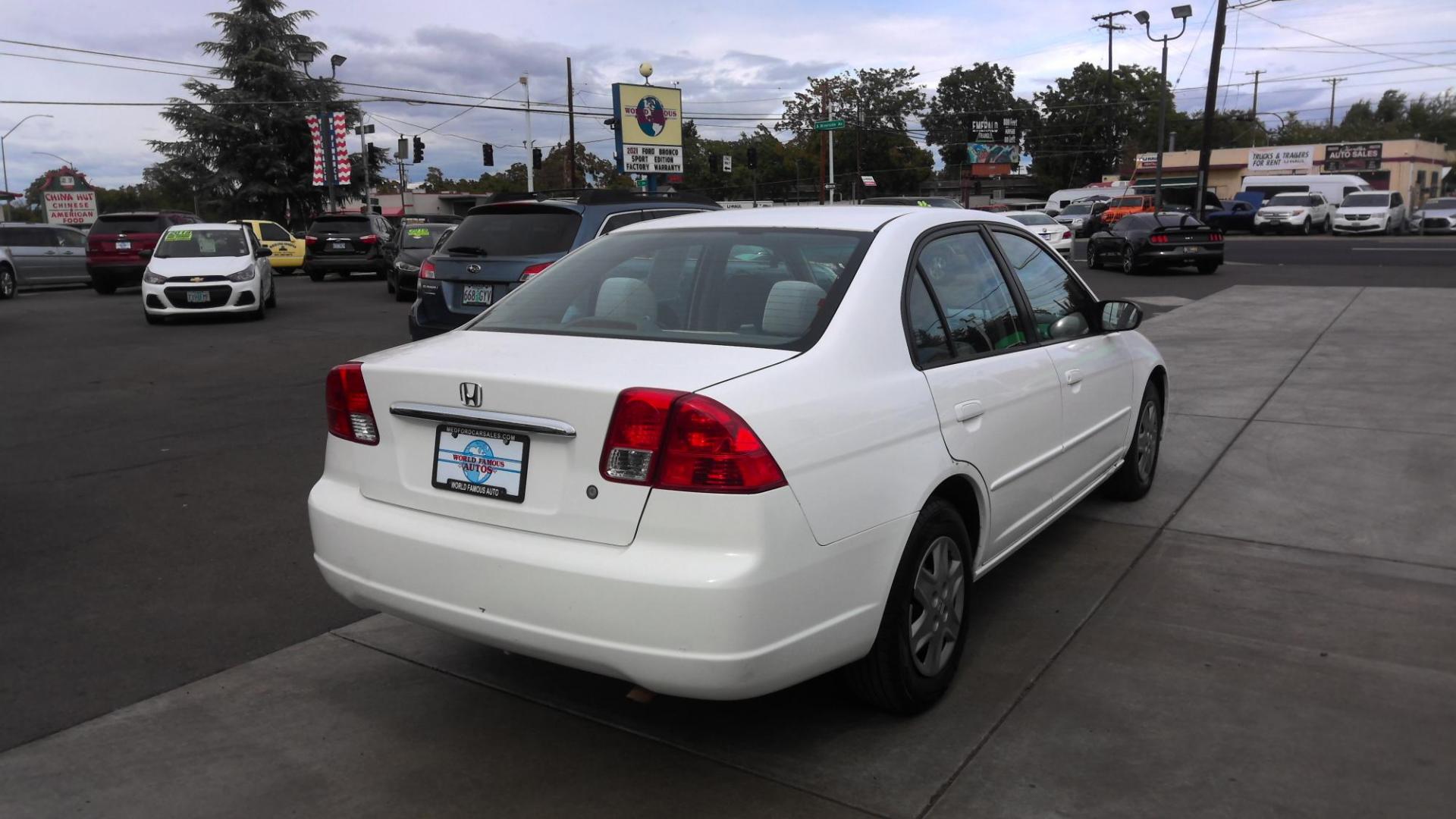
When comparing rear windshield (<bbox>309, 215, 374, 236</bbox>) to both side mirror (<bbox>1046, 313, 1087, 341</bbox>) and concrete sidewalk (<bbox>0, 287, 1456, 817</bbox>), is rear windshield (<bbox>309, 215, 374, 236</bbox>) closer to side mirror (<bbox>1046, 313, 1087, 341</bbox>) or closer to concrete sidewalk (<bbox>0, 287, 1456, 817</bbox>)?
concrete sidewalk (<bbox>0, 287, 1456, 817</bbox>)

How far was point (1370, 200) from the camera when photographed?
39.1 metres

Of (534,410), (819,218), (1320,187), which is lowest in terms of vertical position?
(534,410)

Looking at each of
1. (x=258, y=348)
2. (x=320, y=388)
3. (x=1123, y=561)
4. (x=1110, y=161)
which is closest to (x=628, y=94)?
(x=258, y=348)

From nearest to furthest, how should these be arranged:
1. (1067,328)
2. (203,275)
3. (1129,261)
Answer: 1. (1067,328)
2. (203,275)
3. (1129,261)

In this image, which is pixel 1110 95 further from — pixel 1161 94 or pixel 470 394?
pixel 470 394

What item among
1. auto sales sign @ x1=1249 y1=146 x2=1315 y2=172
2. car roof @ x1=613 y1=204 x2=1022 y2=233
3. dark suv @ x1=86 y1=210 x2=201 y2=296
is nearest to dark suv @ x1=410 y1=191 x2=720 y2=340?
car roof @ x1=613 y1=204 x2=1022 y2=233

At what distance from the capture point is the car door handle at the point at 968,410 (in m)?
3.58

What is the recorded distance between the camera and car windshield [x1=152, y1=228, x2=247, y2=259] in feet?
53.4

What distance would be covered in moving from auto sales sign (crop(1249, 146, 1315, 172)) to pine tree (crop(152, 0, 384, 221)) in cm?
5168

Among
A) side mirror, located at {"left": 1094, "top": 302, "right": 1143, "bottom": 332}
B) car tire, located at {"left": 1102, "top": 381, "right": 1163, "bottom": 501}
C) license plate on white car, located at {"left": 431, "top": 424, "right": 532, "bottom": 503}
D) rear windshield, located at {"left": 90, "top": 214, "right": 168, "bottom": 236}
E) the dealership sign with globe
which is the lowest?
car tire, located at {"left": 1102, "top": 381, "right": 1163, "bottom": 501}

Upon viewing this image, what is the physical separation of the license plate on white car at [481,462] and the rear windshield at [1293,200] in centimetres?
4499

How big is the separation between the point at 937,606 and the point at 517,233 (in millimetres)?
6623

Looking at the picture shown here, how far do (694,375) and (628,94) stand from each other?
3105 cm

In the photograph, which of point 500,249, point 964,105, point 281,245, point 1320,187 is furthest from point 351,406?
point 964,105
